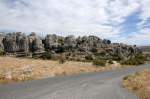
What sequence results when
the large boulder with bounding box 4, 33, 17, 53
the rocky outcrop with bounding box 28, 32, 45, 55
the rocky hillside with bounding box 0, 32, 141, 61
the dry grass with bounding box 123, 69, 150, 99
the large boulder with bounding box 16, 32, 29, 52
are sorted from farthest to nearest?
the large boulder with bounding box 16, 32, 29, 52
the rocky outcrop with bounding box 28, 32, 45, 55
the large boulder with bounding box 4, 33, 17, 53
the rocky hillside with bounding box 0, 32, 141, 61
the dry grass with bounding box 123, 69, 150, 99

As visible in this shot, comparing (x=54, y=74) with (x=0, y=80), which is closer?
(x=0, y=80)

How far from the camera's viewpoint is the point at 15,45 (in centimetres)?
13675

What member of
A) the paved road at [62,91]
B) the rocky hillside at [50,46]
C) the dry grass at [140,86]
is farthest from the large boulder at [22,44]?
the paved road at [62,91]

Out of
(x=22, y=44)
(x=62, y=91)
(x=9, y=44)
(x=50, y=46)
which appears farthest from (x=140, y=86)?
(x=50, y=46)

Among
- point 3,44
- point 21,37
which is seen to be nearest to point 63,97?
point 3,44

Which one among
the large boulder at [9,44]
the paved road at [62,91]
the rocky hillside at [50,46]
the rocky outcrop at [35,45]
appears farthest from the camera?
the rocky outcrop at [35,45]

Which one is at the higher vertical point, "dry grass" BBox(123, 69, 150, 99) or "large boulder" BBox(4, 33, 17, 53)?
"large boulder" BBox(4, 33, 17, 53)

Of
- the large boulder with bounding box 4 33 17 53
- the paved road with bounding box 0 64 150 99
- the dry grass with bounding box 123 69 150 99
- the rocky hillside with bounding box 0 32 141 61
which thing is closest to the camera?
the paved road with bounding box 0 64 150 99

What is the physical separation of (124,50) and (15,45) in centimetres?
7445

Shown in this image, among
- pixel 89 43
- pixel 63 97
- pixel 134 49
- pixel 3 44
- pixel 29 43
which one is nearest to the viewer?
pixel 63 97

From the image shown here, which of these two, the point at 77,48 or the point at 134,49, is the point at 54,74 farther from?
the point at 134,49

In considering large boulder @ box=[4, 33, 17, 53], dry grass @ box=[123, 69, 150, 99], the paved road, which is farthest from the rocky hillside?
the paved road

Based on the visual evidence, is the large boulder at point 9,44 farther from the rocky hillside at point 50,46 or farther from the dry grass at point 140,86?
the dry grass at point 140,86

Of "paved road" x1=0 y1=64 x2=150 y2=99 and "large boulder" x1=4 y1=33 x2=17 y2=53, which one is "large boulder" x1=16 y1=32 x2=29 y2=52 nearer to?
"large boulder" x1=4 y1=33 x2=17 y2=53
